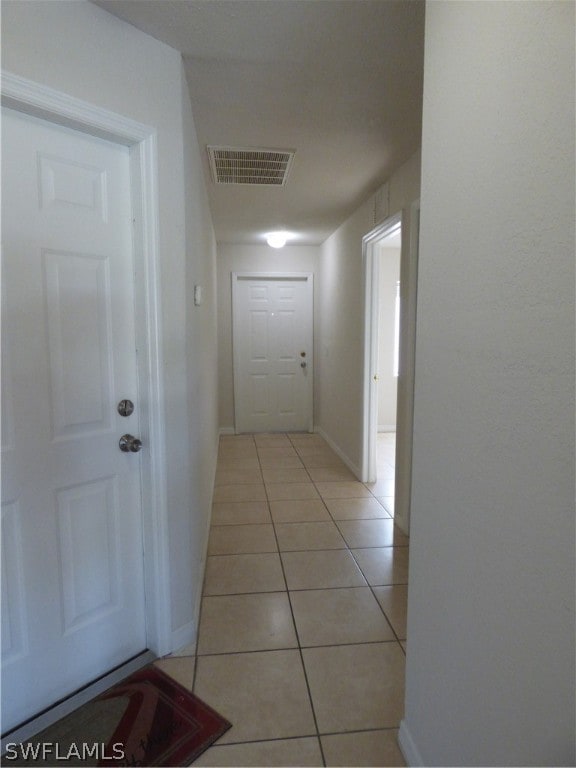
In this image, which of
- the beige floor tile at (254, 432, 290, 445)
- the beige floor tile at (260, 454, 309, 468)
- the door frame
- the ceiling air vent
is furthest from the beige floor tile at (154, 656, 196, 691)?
the beige floor tile at (254, 432, 290, 445)

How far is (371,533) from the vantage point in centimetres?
289

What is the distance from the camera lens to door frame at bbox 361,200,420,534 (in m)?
2.71

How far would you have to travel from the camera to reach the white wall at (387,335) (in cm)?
566

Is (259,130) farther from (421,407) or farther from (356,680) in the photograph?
(356,680)

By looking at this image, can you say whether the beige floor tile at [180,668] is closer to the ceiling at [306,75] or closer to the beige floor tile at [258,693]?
the beige floor tile at [258,693]

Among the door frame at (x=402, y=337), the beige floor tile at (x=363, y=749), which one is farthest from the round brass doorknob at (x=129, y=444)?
the door frame at (x=402, y=337)

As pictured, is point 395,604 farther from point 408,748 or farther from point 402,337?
point 402,337

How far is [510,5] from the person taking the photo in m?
0.83

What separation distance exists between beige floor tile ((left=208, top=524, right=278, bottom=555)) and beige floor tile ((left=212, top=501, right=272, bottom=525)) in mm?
77

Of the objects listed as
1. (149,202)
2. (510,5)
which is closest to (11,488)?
(149,202)

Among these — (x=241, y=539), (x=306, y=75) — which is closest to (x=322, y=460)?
(x=241, y=539)

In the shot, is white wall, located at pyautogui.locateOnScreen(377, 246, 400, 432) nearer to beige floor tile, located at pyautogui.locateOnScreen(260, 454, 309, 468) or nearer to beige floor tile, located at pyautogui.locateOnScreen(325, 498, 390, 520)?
beige floor tile, located at pyautogui.locateOnScreen(260, 454, 309, 468)

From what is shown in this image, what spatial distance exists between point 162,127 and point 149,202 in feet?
0.98

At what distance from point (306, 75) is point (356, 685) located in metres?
2.49
